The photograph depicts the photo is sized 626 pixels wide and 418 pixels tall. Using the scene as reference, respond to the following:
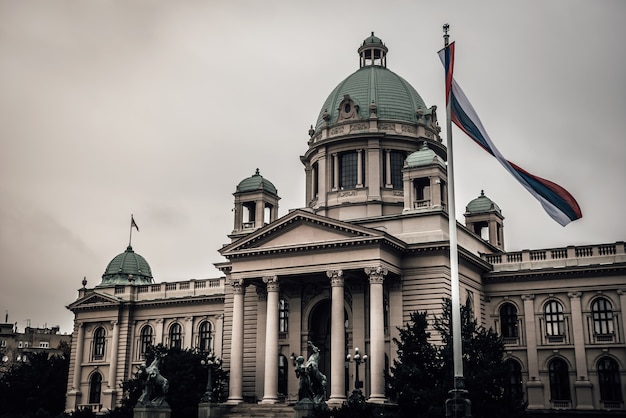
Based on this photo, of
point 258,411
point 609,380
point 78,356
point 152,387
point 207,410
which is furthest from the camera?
point 78,356

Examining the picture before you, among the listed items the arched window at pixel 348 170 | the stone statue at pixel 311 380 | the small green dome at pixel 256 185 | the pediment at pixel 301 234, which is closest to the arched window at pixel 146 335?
the small green dome at pixel 256 185

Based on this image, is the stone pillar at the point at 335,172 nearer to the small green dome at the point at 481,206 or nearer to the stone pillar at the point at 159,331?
the small green dome at the point at 481,206

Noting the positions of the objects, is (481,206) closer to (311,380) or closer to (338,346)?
(338,346)

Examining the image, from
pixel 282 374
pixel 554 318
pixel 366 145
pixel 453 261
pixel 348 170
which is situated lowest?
pixel 282 374

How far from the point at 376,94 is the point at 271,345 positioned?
79.7 feet

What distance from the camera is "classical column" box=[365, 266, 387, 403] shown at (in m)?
49.1

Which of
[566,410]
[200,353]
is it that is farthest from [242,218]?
[566,410]

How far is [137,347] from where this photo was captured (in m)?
72.6

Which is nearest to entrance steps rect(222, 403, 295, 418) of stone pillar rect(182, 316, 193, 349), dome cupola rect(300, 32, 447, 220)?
dome cupola rect(300, 32, 447, 220)

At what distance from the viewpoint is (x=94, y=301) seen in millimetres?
74250

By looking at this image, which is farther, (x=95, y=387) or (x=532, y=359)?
(x=95, y=387)

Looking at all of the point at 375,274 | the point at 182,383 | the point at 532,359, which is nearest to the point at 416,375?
the point at 375,274

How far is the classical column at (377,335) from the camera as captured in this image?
4906 cm

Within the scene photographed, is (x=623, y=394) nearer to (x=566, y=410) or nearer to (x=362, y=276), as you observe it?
(x=566, y=410)
